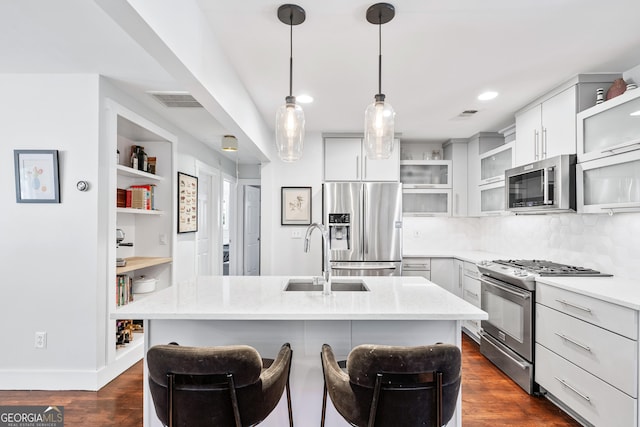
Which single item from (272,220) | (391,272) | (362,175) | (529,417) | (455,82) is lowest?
(529,417)

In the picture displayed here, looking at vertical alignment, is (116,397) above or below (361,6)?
below

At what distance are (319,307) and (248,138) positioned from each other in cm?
198

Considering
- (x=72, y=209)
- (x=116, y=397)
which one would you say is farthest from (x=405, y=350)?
(x=72, y=209)

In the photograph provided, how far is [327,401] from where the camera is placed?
175cm

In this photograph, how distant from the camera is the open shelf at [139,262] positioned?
2.91 meters

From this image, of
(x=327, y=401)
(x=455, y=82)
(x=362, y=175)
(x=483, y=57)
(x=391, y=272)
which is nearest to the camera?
(x=327, y=401)

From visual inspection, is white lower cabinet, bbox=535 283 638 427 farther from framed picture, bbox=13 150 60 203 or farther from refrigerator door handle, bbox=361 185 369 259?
framed picture, bbox=13 150 60 203

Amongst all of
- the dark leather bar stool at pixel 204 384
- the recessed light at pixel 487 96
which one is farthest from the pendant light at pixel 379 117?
the recessed light at pixel 487 96

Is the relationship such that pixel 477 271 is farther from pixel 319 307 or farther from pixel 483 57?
pixel 319 307

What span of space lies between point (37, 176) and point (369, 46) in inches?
100

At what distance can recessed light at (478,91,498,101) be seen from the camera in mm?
3048

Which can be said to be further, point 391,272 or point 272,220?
point 272,220

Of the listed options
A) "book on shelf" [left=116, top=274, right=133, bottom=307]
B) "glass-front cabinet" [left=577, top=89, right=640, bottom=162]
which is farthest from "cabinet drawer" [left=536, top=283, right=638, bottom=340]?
"book on shelf" [left=116, top=274, right=133, bottom=307]

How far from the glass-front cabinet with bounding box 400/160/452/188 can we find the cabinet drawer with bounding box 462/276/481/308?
139 centimetres
